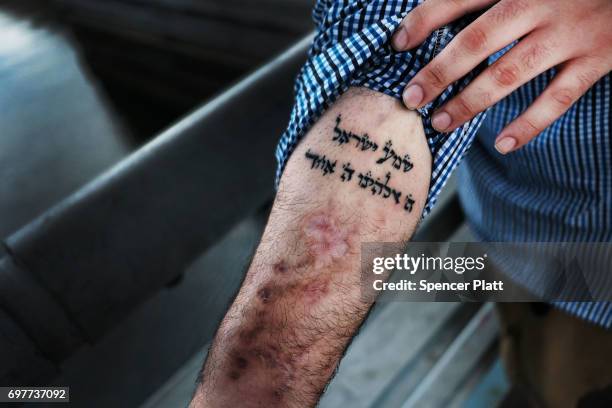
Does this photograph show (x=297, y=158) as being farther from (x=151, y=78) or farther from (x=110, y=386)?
(x=151, y=78)

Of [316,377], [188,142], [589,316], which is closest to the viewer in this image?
[316,377]

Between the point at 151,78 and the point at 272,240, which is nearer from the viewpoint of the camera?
the point at 272,240

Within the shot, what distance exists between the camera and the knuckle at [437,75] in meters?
0.60

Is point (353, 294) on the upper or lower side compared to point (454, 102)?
lower

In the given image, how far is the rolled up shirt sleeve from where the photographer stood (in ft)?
2.02

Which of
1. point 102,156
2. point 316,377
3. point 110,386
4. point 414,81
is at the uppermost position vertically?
point 414,81

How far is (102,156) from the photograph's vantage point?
1312 millimetres

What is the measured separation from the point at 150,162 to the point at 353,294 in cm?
60

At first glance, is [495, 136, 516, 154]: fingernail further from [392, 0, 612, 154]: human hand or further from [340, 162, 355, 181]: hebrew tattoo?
[340, 162, 355, 181]: hebrew tattoo

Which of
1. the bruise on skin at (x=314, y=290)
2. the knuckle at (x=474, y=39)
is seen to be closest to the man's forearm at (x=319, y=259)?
the bruise on skin at (x=314, y=290)

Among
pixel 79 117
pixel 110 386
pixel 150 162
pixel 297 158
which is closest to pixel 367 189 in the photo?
pixel 297 158

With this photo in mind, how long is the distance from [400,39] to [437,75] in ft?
0.23

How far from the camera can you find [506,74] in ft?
2.00

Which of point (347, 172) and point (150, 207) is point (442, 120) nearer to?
point (347, 172)
